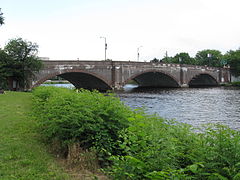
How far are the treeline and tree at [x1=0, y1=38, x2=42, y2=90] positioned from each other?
50670mm

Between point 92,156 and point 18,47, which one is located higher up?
point 18,47

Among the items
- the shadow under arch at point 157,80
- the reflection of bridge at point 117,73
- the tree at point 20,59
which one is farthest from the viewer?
the shadow under arch at point 157,80

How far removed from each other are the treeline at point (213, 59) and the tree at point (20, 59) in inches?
1995

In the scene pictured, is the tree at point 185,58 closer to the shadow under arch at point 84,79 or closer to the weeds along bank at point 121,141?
the shadow under arch at point 84,79

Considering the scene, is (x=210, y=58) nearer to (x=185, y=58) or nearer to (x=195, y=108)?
(x=185, y=58)

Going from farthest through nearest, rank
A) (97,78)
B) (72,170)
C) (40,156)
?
(97,78) < (40,156) < (72,170)

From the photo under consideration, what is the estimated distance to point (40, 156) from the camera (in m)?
5.93

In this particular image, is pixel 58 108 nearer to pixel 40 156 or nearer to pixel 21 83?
pixel 40 156

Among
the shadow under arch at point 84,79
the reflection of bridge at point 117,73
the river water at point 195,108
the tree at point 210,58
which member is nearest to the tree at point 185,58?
the tree at point 210,58

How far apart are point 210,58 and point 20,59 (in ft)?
309

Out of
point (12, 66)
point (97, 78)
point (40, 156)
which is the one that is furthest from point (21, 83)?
point (40, 156)

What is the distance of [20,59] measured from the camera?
31.8m

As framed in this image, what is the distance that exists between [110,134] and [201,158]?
2600mm

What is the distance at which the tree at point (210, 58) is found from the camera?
107 meters
